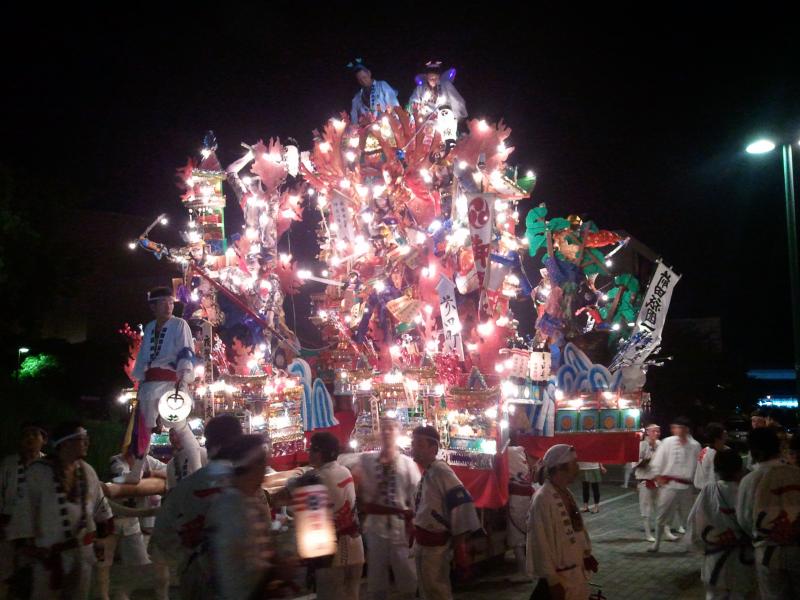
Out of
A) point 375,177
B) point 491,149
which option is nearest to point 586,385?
point 491,149

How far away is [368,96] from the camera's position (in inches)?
413

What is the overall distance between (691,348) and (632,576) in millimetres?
16282

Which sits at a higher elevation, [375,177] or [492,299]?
[375,177]

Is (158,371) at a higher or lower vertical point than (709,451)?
higher

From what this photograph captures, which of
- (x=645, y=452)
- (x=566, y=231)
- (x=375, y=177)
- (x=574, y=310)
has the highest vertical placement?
(x=375, y=177)

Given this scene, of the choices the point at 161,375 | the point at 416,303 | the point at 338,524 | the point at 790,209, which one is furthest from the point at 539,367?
the point at 790,209

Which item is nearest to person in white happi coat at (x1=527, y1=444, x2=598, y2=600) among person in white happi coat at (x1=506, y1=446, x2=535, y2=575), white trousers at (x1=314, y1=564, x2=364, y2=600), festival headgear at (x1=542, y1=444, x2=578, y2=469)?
festival headgear at (x1=542, y1=444, x2=578, y2=469)

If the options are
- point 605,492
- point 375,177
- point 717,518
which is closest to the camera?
point 717,518

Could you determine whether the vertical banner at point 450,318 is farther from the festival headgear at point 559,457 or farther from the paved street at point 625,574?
the festival headgear at point 559,457

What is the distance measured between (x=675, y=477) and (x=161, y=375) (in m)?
6.07

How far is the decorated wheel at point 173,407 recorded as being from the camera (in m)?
A: 7.05

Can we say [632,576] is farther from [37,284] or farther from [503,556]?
[37,284]

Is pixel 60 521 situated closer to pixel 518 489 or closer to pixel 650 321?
pixel 518 489

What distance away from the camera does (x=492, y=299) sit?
9.14 metres
